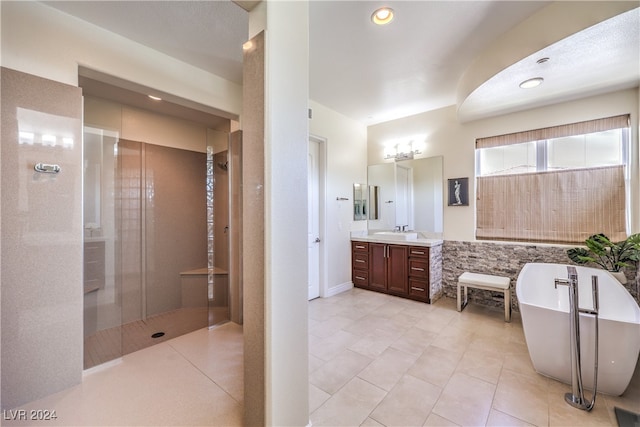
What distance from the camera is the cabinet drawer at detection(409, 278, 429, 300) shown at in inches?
147

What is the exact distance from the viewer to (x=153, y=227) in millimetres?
3465

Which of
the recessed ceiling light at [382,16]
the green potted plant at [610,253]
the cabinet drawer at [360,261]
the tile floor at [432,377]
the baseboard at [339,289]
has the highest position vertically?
the recessed ceiling light at [382,16]

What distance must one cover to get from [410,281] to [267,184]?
3263mm

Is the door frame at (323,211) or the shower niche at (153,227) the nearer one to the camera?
the shower niche at (153,227)

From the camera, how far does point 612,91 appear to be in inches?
112

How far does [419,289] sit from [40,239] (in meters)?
4.15

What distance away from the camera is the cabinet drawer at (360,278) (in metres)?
4.43

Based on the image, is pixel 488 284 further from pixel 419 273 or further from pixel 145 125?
pixel 145 125

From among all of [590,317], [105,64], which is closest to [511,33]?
[590,317]

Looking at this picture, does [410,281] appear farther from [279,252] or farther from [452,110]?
[279,252]

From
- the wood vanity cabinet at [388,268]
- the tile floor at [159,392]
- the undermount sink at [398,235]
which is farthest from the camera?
the undermount sink at [398,235]

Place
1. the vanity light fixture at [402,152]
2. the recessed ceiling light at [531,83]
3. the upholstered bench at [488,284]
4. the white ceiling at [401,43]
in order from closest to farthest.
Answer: the white ceiling at [401,43], the recessed ceiling light at [531,83], the upholstered bench at [488,284], the vanity light fixture at [402,152]

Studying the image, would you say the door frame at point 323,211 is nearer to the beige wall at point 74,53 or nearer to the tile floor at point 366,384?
the tile floor at point 366,384

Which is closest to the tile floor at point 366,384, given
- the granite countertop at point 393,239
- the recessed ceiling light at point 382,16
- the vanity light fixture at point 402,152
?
the granite countertop at point 393,239
